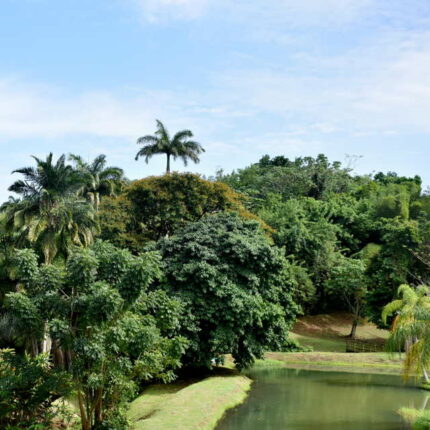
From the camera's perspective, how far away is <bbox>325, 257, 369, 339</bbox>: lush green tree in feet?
150

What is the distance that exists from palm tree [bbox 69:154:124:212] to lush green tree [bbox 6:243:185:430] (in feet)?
119

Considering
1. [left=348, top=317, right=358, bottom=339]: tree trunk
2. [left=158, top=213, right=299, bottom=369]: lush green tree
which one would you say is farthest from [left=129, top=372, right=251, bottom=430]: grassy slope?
[left=348, top=317, right=358, bottom=339]: tree trunk

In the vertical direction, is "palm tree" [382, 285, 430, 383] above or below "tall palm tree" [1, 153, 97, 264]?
below

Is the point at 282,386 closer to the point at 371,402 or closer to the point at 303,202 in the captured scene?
the point at 371,402

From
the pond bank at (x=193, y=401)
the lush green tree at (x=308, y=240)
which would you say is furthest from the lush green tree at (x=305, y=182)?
the pond bank at (x=193, y=401)

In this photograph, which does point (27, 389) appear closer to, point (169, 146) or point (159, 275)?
point (159, 275)

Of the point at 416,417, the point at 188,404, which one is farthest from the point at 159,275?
the point at 416,417

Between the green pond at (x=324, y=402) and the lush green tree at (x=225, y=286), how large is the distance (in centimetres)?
254

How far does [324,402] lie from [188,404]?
21.0 ft

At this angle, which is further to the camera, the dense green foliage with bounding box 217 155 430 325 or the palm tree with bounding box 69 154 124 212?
the palm tree with bounding box 69 154 124 212

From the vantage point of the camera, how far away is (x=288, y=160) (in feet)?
287

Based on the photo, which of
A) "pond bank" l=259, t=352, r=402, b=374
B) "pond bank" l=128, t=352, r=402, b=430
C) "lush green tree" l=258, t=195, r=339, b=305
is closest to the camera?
"pond bank" l=128, t=352, r=402, b=430

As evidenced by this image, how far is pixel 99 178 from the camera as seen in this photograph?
5216cm

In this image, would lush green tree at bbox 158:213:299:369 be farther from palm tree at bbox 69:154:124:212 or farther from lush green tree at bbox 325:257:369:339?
palm tree at bbox 69:154:124:212
